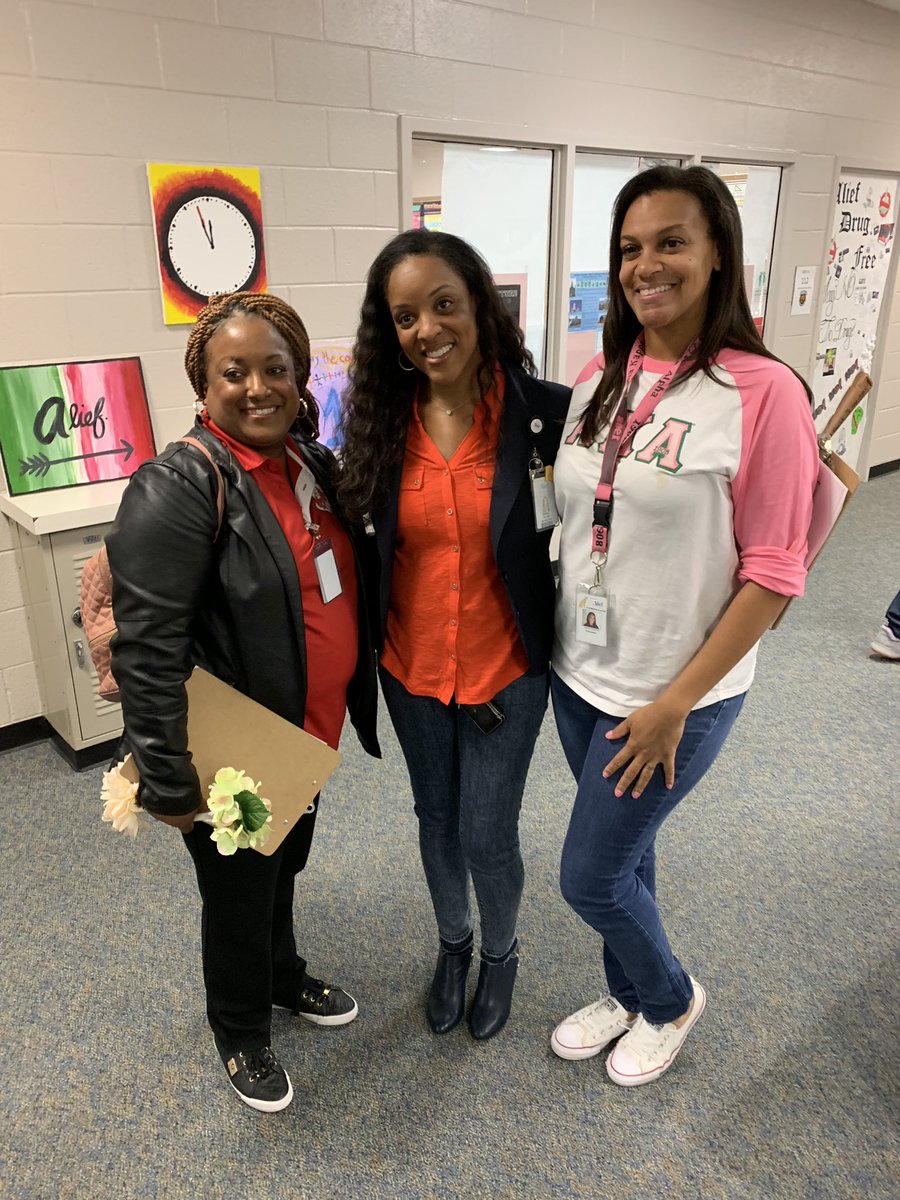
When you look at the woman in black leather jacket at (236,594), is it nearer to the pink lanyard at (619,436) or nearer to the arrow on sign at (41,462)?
the pink lanyard at (619,436)

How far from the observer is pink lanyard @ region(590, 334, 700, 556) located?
4.33 feet

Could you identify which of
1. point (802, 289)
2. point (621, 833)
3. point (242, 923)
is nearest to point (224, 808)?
point (242, 923)

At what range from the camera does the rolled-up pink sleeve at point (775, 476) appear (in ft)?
3.98

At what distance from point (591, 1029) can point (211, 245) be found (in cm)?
270

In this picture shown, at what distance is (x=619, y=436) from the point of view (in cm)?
134

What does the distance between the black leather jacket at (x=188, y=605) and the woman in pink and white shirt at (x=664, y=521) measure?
1.66 ft

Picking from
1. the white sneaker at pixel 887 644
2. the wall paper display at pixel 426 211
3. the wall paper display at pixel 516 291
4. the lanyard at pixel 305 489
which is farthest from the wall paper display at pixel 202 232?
the white sneaker at pixel 887 644

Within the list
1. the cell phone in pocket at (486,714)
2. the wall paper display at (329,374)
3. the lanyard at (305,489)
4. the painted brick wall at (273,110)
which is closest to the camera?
the lanyard at (305,489)

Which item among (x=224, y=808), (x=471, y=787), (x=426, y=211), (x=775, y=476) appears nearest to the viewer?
(x=775, y=476)

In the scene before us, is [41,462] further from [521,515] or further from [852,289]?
[852,289]

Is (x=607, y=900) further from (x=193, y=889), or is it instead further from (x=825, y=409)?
(x=825, y=409)

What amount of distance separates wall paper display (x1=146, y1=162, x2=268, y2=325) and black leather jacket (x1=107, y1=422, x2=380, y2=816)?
6.02ft

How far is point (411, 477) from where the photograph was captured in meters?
1.46

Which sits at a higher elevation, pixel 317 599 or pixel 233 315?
pixel 233 315
